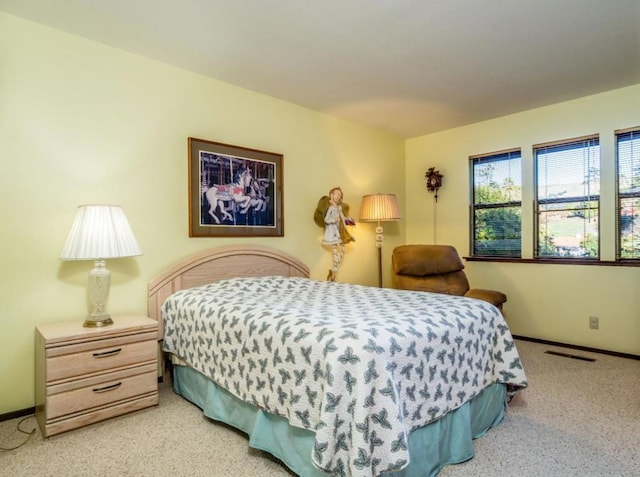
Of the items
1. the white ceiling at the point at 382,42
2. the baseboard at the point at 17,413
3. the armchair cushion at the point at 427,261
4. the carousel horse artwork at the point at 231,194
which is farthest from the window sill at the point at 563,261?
the baseboard at the point at 17,413

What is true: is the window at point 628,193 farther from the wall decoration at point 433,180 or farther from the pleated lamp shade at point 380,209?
the pleated lamp shade at point 380,209

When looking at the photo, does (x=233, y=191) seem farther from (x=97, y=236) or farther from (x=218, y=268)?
(x=97, y=236)

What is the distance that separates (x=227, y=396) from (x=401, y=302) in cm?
110

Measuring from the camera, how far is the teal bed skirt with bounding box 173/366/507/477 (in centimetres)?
159

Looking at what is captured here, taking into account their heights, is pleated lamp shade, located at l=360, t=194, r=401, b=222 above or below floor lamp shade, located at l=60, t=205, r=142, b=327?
above

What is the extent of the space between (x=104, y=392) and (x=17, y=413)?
A: 59 cm

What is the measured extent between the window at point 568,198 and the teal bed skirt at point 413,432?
2.16 metres

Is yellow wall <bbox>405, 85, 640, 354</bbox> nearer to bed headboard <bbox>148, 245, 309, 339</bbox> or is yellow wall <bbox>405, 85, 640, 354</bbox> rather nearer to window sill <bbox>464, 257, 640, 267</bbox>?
window sill <bbox>464, 257, 640, 267</bbox>

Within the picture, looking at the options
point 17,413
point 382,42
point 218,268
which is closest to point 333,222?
point 218,268

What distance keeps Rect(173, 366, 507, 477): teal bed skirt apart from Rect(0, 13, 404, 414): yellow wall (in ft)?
3.51

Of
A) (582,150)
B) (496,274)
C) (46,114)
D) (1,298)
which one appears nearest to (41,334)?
(1,298)

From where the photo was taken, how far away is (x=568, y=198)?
12.0ft

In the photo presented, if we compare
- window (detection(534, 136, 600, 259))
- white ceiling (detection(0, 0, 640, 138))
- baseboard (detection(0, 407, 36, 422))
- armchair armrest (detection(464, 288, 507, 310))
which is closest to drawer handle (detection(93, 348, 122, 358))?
baseboard (detection(0, 407, 36, 422))

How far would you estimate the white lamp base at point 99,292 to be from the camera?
2.27 metres
